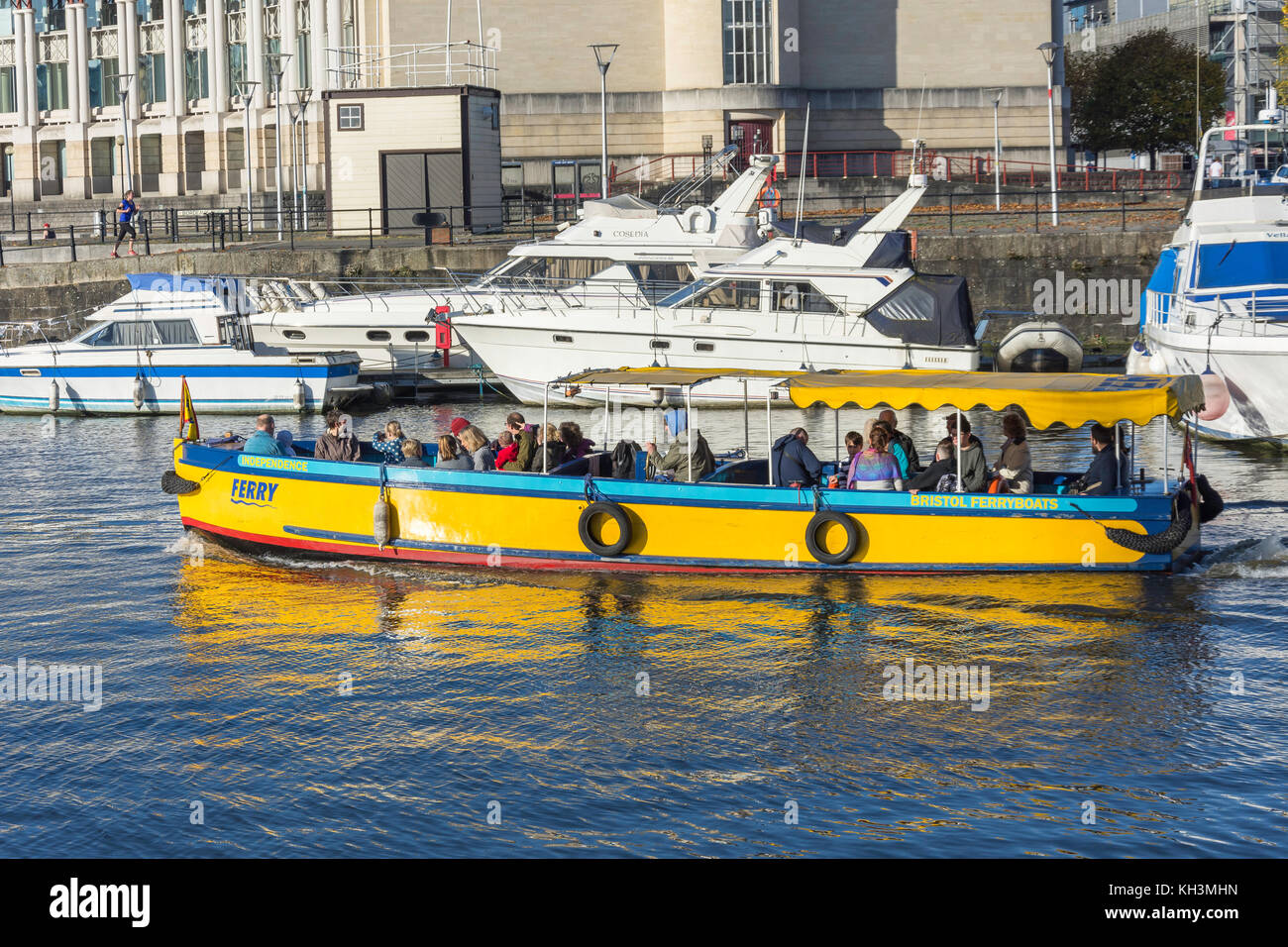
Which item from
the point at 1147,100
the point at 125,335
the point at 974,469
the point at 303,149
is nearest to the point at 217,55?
the point at 303,149

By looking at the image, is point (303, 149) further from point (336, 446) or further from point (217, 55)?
point (336, 446)

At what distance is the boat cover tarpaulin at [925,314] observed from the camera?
30.9m

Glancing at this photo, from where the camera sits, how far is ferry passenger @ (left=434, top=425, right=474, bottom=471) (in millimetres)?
18594

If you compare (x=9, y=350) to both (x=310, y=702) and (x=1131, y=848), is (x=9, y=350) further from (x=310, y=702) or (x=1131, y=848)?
(x=1131, y=848)

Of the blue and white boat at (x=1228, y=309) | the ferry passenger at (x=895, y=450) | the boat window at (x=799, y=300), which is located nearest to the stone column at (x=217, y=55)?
the boat window at (x=799, y=300)

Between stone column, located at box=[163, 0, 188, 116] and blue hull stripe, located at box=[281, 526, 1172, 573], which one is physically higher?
stone column, located at box=[163, 0, 188, 116]

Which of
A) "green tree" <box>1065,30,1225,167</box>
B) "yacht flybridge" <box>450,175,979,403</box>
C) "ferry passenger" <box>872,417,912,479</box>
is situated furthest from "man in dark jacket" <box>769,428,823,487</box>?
"green tree" <box>1065,30,1225,167</box>

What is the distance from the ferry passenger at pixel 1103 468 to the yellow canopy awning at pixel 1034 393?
466mm

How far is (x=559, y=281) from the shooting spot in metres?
33.7

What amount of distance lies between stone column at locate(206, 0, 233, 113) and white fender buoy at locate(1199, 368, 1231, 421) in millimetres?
57691

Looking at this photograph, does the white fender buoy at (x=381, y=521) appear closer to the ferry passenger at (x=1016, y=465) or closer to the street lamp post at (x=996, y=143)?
the ferry passenger at (x=1016, y=465)

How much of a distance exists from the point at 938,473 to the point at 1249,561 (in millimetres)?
3815

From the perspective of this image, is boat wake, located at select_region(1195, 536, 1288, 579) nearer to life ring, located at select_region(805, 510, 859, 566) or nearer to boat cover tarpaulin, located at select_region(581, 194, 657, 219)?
life ring, located at select_region(805, 510, 859, 566)

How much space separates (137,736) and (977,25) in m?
55.4
